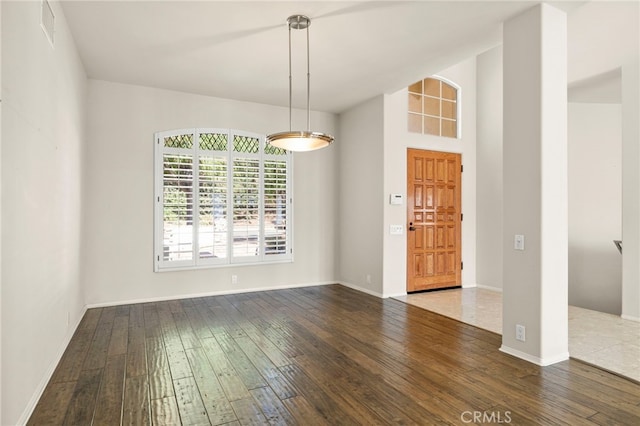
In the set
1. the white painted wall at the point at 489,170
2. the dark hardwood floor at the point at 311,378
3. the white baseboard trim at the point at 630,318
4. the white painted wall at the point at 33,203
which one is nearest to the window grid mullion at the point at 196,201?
the dark hardwood floor at the point at 311,378

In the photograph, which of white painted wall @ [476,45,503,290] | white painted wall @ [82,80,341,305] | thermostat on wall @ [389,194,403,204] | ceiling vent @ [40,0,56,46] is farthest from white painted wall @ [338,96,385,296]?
ceiling vent @ [40,0,56,46]

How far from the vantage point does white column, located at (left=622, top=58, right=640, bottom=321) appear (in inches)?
164

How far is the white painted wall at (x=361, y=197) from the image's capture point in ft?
17.9

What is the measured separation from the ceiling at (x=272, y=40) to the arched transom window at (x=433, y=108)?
0.85 meters

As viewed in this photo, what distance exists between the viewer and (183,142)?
5.25 meters

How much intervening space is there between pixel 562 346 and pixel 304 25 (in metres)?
3.68

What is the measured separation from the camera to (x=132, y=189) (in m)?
4.95

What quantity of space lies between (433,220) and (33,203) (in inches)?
204

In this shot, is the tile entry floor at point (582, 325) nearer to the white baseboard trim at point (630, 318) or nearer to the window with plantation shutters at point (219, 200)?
the white baseboard trim at point (630, 318)

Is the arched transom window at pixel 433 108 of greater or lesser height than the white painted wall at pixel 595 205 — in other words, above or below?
above

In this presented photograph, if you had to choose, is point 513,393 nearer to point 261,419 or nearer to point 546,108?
point 261,419

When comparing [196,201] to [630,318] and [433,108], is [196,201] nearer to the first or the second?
[433,108]

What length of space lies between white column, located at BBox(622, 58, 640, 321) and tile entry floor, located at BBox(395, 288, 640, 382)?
0.34 m

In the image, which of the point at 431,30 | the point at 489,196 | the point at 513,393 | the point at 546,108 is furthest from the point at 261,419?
the point at 489,196
